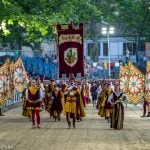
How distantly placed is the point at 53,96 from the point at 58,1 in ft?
22.6

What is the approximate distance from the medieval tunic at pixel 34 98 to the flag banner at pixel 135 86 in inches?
373

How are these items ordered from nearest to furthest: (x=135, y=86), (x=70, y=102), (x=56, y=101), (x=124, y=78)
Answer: (x=70, y=102)
(x=56, y=101)
(x=135, y=86)
(x=124, y=78)

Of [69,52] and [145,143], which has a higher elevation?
[69,52]

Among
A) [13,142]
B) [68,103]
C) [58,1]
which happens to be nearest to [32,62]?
[58,1]

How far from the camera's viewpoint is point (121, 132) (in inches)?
1065

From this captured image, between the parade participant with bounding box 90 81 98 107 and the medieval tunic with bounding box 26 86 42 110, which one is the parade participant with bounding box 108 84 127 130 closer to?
the medieval tunic with bounding box 26 86 42 110

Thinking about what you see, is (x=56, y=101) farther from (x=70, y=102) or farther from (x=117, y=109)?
(x=117, y=109)

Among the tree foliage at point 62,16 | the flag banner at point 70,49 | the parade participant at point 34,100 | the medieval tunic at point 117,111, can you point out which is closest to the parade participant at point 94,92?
the tree foliage at point 62,16

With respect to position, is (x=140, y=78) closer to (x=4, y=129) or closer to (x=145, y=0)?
(x=4, y=129)

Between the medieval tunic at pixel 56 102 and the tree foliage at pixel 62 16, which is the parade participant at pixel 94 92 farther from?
the medieval tunic at pixel 56 102

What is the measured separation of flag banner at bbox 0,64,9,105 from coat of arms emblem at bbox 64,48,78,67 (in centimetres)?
381

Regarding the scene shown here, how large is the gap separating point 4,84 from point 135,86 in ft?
21.0

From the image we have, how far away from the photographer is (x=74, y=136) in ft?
81.4

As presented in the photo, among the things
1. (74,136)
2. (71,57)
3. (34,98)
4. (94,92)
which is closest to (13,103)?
(94,92)
